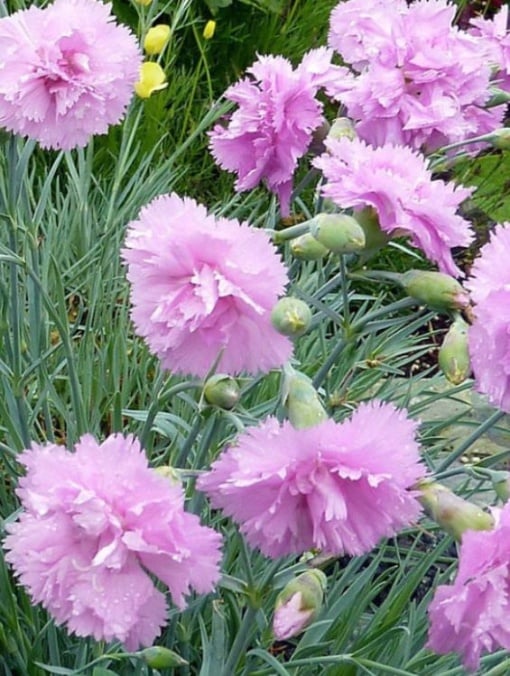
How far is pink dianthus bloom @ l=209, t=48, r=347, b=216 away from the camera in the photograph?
99 centimetres

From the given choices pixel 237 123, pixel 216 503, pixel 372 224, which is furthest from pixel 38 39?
pixel 216 503

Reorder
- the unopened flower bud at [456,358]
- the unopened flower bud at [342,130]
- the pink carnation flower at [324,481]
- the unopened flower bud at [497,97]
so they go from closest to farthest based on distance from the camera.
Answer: the pink carnation flower at [324,481], the unopened flower bud at [456,358], the unopened flower bud at [342,130], the unopened flower bud at [497,97]

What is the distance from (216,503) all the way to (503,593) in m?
0.19

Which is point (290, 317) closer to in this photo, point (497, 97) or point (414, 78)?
point (414, 78)

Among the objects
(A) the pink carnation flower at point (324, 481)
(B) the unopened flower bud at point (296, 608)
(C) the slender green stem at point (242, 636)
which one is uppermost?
(A) the pink carnation flower at point (324, 481)

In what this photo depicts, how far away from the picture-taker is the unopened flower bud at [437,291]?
752 millimetres

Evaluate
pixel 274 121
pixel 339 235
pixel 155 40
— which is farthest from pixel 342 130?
pixel 155 40

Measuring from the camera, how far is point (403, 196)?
0.76 m

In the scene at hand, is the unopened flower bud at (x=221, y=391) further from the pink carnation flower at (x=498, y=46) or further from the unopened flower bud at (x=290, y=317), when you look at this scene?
the pink carnation flower at (x=498, y=46)

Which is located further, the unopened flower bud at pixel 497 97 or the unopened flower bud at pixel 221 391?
the unopened flower bud at pixel 497 97

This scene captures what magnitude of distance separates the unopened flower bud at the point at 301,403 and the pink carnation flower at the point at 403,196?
5.7 inches

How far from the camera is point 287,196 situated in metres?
1.05

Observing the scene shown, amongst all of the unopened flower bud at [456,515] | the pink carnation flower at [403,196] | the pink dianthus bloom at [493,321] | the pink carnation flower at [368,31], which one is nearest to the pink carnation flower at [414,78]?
the pink carnation flower at [368,31]

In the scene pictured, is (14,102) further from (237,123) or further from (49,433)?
(49,433)
